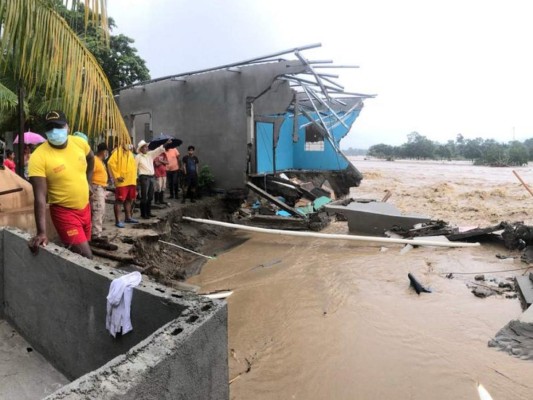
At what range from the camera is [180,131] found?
13.1m

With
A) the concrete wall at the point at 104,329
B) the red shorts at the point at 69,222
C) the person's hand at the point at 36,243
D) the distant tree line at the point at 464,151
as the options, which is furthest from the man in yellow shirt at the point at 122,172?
the distant tree line at the point at 464,151

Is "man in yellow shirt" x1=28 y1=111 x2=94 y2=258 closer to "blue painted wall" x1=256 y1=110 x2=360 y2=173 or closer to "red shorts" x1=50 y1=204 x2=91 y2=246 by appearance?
"red shorts" x1=50 y1=204 x2=91 y2=246

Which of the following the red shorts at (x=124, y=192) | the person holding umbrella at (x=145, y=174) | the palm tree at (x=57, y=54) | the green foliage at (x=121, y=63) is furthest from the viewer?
the green foliage at (x=121, y=63)

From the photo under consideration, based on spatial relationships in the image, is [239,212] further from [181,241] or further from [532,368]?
[532,368]

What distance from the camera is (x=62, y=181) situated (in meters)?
3.83

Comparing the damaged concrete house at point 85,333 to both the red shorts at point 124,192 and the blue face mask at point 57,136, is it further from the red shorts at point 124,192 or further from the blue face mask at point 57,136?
the red shorts at point 124,192

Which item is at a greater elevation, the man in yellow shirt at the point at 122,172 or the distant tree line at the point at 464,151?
the distant tree line at the point at 464,151

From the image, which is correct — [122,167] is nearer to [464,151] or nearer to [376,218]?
[376,218]

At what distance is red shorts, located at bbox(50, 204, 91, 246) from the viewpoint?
3.94 metres

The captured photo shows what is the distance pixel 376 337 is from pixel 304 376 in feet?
3.86

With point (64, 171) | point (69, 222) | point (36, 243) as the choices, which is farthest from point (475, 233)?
point (36, 243)

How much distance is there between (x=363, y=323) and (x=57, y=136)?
4068 mm

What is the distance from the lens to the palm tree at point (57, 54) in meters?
4.25

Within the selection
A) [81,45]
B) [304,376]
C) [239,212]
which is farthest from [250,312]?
[239,212]
